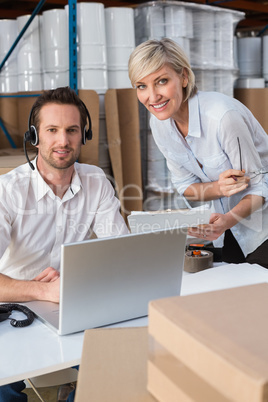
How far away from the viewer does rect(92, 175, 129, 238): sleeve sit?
6.26ft

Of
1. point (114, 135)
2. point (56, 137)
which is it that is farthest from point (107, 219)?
point (114, 135)

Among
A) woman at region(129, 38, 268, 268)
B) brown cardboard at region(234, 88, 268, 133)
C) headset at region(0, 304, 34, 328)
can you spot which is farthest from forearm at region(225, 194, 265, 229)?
brown cardboard at region(234, 88, 268, 133)

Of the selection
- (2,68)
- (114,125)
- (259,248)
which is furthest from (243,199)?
(2,68)

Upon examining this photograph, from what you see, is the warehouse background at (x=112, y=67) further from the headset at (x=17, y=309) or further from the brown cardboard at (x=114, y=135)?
the headset at (x=17, y=309)

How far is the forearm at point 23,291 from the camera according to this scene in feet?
4.79

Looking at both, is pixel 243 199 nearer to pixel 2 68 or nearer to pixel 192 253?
pixel 192 253

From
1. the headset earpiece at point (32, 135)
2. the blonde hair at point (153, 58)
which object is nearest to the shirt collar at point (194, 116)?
the blonde hair at point (153, 58)

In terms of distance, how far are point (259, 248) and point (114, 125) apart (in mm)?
1508

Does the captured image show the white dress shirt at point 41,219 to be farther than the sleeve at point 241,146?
No

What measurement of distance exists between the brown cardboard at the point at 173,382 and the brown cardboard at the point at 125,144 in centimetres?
260

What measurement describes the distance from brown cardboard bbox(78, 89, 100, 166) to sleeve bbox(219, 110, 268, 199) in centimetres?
132

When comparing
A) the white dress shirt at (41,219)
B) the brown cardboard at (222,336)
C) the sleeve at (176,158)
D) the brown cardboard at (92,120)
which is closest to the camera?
the brown cardboard at (222,336)

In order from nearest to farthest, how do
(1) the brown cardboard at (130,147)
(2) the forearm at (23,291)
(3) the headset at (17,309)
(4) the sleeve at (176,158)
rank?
1. (3) the headset at (17,309)
2. (2) the forearm at (23,291)
3. (4) the sleeve at (176,158)
4. (1) the brown cardboard at (130,147)

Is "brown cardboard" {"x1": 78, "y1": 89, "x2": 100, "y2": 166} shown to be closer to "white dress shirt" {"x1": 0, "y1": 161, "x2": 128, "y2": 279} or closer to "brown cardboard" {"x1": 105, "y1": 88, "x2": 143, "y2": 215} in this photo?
"brown cardboard" {"x1": 105, "y1": 88, "x2": 143, "y2": 215}
